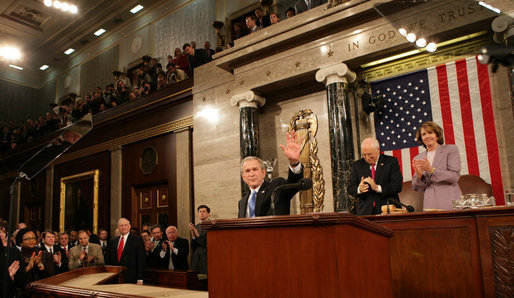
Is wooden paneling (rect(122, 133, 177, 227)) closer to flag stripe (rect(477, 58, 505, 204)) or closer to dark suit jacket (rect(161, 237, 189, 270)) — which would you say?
dark suit jacket (rect(161, 237, 189, 270))

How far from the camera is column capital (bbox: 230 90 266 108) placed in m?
7.72

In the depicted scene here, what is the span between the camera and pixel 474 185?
18.8 feet

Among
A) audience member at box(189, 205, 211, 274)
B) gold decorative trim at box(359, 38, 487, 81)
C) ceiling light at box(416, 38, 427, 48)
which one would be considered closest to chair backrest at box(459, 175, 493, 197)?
gold decorative trim at box(359, 38, 487, 81)

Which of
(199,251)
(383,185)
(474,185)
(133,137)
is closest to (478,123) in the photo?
(474,185)

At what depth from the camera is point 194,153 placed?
8688 mm

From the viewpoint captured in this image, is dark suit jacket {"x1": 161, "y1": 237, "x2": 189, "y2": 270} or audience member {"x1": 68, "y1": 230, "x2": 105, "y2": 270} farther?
dark suit jacket {"x1": 161, "y1": 237, "x2": 189, "y2": 270}

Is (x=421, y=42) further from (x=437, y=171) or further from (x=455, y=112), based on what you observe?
(x=455, y=112)

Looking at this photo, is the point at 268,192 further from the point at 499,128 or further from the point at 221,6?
the point at 221,6

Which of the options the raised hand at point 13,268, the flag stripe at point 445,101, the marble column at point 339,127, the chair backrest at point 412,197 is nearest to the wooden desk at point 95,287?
the raised hand at point 13,268

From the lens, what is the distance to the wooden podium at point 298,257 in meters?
1.91

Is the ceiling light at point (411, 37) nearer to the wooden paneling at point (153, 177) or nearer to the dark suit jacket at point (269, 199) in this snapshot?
the dark suit jacket at point (269, 199)

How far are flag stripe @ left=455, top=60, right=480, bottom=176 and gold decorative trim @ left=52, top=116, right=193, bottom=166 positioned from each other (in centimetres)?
541

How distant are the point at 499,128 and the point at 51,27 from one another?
1452 centimetres

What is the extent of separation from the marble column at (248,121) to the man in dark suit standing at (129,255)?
2.44 metres
